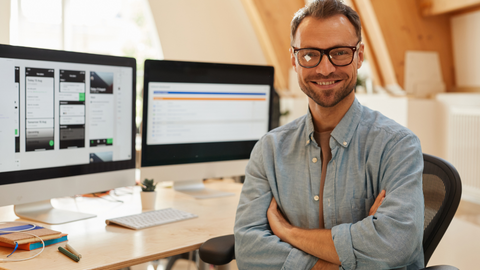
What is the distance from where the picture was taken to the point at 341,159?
4.33ft

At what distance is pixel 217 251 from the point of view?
127 centimetres

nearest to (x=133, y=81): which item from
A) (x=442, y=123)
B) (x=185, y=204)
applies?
(x=185, y=204)

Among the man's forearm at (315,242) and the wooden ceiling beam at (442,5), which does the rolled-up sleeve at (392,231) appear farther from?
the wooden ceiling beam at (442,5)

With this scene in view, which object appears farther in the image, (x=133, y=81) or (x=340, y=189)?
(x=133, y=81)

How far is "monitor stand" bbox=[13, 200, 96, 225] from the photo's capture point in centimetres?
154

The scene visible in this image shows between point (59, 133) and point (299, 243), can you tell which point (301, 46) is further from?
point (59, 133)

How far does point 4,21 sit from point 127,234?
50.9 inches

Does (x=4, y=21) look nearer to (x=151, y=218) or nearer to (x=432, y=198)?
(x=151, y=218)

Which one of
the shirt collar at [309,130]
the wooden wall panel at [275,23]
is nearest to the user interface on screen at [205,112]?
the shirt collar at [309,130]

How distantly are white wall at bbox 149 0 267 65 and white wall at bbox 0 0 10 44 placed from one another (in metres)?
3.28

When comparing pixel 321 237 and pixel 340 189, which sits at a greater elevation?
pixel 340 189

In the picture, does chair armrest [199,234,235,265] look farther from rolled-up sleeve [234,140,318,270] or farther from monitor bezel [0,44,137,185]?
monitor bezel [0,44,137,185]

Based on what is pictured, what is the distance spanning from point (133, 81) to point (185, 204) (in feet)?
1.78

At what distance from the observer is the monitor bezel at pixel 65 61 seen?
4.64 feet
